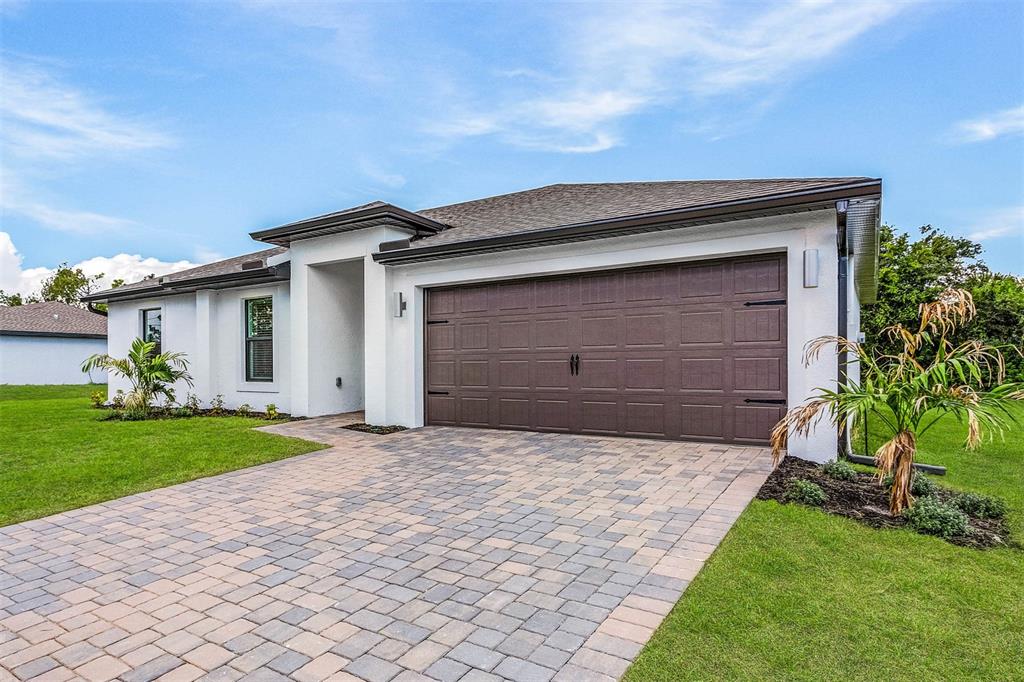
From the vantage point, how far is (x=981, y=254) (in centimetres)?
2725

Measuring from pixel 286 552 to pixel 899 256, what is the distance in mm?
Answer: 23386

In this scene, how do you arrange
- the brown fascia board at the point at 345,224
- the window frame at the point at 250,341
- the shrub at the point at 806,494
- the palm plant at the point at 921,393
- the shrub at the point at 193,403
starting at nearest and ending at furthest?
1. the palm plant at the point at 921,393
2. the shrub at the point at 806,494
3. the brown fascia board at the point at 345,224
4. the window frame at the point at 250,341
5. the shrub at the point at 193,403

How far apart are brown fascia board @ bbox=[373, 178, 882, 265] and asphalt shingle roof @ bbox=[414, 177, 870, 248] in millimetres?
160

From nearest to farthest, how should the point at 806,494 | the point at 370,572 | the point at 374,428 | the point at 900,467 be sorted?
1. the point at 370,572
2. the point at 900,467
3. the point at 806,494
4. the point at 374,428

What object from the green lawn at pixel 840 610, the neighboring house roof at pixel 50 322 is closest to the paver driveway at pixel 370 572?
the green lawn at pixel 840 610

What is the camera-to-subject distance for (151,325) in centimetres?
1374

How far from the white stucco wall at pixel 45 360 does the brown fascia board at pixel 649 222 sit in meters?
23.8

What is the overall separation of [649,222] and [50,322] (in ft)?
97.4

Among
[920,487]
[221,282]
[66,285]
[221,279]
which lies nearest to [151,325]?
[221,282]

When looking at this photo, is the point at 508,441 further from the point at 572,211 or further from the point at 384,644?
the point at 384,644

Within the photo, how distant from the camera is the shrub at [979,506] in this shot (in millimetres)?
4359

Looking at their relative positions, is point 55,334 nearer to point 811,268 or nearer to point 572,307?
point 572,307

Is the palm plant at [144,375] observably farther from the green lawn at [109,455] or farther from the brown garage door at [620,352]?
the brown garage door at [620,352]

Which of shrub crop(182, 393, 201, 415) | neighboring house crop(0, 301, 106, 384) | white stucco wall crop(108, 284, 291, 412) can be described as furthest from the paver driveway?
neighboring house crop(0, 301, 106, 384)
